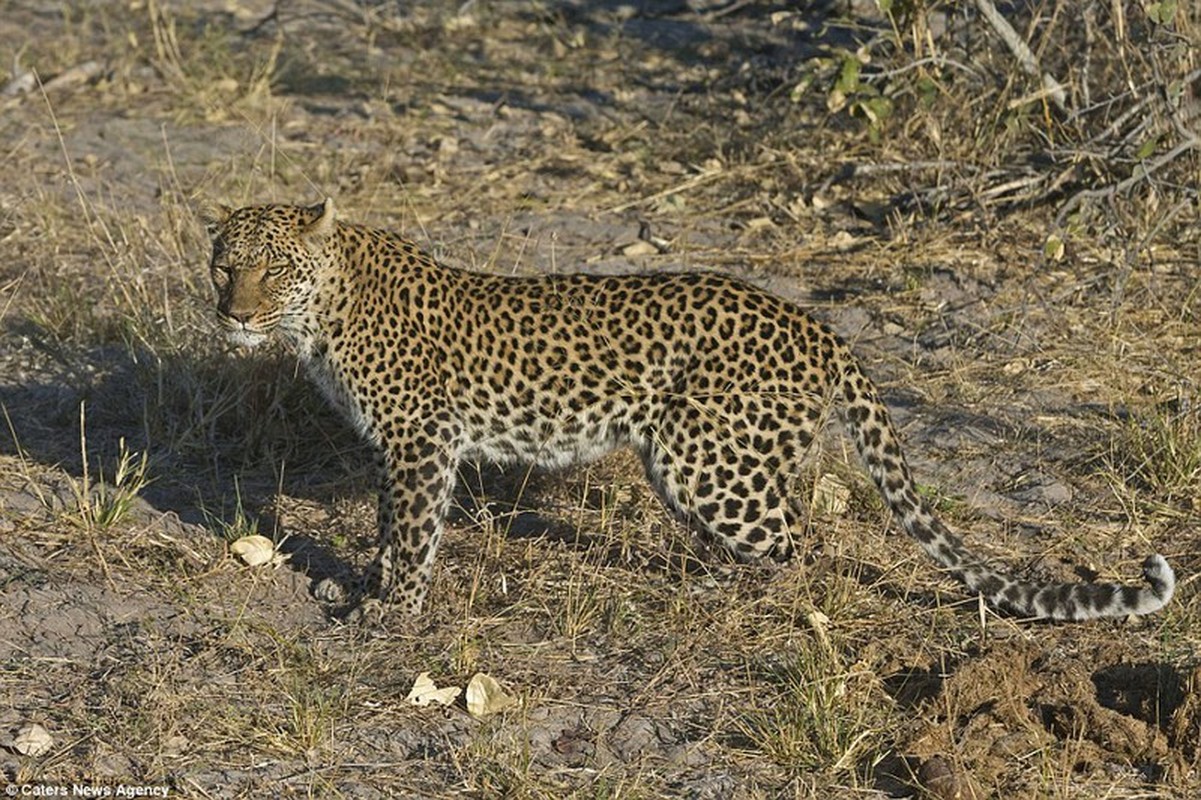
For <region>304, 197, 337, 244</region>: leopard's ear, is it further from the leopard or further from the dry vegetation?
the dry vegetation

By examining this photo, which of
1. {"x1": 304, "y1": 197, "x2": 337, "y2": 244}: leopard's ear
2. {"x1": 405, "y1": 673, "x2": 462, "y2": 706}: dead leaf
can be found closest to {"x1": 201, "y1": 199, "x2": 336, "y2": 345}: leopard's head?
{"x1": 304, "y1": 197, "x2": 337, "y2": 244}: leopard's ear

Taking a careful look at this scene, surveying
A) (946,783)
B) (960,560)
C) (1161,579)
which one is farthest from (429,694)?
(1161,579)

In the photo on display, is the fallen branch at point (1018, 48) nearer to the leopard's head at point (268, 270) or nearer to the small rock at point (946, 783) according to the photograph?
the leopard's head at point (268, 270)

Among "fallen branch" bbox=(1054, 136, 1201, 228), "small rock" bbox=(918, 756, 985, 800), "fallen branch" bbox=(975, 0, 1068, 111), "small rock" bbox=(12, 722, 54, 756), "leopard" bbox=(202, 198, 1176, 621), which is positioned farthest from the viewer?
"fallen branch" bbox=(975, 0, 1068, 111)

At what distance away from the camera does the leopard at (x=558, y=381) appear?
279 inches

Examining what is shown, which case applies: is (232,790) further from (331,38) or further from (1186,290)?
(331,38)

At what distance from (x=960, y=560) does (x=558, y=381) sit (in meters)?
1.64

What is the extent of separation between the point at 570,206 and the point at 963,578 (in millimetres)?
4847

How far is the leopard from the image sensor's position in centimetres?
708

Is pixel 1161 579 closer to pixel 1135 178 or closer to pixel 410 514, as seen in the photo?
pixel 410 514

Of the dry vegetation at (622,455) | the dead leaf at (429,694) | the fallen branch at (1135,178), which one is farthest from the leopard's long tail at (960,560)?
the fallen branch at (1135,178)

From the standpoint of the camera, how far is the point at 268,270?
23.9 ft

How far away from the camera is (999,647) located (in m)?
6.65

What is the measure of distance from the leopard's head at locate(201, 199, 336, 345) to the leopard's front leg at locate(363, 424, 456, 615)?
650 mm
